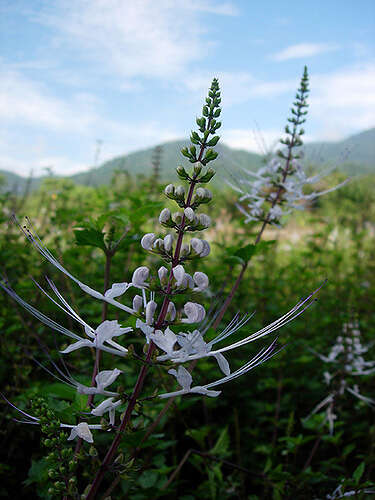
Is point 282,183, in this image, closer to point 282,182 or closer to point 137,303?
point 282,182

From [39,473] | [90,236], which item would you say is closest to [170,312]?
[90,236]

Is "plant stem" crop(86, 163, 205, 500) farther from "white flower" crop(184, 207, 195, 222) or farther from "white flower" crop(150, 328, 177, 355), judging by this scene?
"white flower" crop(184, 207, 195, 222)

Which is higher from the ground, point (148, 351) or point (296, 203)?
point (296, 203)

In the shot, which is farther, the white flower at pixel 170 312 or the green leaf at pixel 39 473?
the green leaf at pixel 39 473

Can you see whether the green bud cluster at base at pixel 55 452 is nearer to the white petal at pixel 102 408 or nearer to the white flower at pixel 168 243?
the white petal at pixel 102 408

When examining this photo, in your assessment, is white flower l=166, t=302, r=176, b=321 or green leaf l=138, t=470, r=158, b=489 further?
green leaf l=138, t=470, r=158, b=489

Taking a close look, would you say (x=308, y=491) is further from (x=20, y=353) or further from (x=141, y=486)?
(x=20, y=353)

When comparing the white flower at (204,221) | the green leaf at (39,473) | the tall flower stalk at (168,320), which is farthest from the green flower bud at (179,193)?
the green leaf at (39,473)

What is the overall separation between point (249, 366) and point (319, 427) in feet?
8.03

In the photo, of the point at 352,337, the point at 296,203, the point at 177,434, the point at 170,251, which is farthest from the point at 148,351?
the point at 352,337

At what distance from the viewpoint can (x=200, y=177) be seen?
1801 mm

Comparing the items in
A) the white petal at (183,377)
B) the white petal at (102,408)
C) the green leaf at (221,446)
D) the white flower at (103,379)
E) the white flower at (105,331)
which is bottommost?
the green leaf at (221,446)

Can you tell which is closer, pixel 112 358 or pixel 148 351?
pixel 148 351

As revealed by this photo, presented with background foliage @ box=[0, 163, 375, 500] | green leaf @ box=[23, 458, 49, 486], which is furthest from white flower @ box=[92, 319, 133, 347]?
green leaf @ box=[23, 458, 49, 486]
